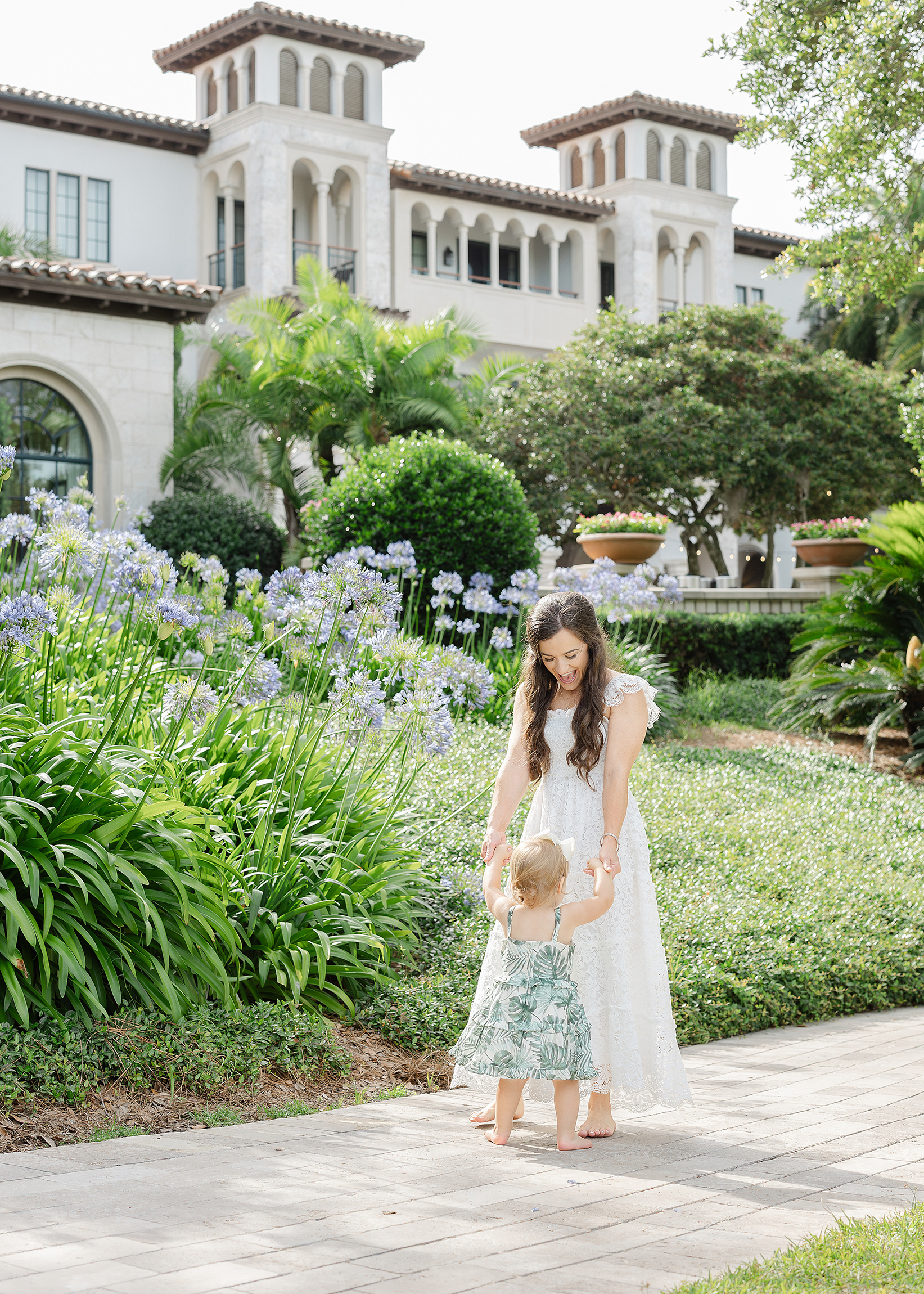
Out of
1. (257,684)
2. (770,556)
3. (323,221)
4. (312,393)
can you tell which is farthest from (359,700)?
(323,221)

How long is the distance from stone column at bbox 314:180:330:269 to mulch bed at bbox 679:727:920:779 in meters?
17.9

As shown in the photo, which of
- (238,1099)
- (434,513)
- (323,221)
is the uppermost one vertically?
(323,221)

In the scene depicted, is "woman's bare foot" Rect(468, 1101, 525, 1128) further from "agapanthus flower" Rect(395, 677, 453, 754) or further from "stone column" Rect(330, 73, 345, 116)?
"stone column" Rect(330, 73, 345, 116)

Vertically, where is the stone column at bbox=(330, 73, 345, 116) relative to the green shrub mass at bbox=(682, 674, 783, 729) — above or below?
above

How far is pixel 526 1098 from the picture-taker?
4.72 m

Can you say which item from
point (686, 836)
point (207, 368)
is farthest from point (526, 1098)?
point (207, 368)

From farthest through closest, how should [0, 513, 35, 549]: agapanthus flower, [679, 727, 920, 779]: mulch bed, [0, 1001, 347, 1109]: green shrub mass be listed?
[679, 727, 920, 779]: mulch bed < [0, 513, 35, 549]: agapanthus flower < [0, 1001, 347, 1109]: green shrub mass

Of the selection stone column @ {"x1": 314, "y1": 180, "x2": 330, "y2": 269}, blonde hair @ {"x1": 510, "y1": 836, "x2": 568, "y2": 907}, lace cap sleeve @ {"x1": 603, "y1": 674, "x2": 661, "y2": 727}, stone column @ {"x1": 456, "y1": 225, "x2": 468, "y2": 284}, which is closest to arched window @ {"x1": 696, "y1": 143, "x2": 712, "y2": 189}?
stone column @ {"x1": 456, "y1": 225, "x2": 468, "y2": 284}

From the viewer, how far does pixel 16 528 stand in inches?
256

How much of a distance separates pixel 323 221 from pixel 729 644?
16005 millimetres

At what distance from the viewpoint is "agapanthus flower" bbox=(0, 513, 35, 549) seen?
644 cm

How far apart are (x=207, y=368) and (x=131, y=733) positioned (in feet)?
75.0

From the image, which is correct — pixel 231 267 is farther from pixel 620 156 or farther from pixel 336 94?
pixel 620 156

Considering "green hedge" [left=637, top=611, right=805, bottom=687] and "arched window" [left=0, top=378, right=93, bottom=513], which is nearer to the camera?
"green hedge" [left=637, top=611, right=805, bottom=687]
